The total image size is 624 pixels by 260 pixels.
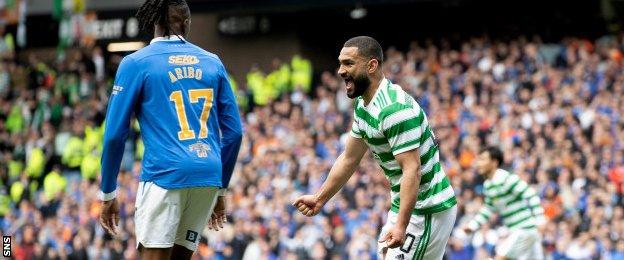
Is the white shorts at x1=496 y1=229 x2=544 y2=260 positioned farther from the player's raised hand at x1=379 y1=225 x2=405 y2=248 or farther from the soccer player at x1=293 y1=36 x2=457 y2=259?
the player's raised hand at x1=379 y1=225 x2=405 y2=248

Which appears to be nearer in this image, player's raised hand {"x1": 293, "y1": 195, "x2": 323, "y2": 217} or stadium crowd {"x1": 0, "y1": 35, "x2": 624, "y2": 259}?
player's raised hand {"x1": 293, "y1": 195, "x2": 323, "y2": 217}

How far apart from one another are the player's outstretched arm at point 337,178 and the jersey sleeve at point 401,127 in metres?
0.56

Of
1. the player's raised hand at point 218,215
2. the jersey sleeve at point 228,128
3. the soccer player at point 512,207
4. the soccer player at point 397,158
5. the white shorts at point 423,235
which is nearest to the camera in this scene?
the soccer player at point 397,158

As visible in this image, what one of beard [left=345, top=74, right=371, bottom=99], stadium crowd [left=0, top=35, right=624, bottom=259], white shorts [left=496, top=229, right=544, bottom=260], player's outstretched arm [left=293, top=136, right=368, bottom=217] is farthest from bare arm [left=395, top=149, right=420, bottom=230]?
stadium crowd [left=0, top=35, right=624, bottom=259]

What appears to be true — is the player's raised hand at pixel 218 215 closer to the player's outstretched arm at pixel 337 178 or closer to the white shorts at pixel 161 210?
the white shorts at pixel 161 210

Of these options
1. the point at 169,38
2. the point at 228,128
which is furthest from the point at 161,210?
the point at 169,38

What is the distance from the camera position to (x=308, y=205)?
24.8ft

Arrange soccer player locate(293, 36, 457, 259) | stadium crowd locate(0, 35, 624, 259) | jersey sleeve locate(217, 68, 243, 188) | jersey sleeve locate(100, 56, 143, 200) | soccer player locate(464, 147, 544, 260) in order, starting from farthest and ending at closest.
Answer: stadium crowd locate(0, 35, 624, 259)
soccer player locate(464, 147, 544, 260)
jersey sleeve locate(217, 68, 243, 188)
soccer player locate(293, 36, 457, 259)
jersey sleeve locate(100, 56, 143, 200)

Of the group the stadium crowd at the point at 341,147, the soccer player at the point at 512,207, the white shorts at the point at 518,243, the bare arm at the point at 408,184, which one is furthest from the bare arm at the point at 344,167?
the stadium crowd at the point at 341,147

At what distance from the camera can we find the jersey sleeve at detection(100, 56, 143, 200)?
677cm

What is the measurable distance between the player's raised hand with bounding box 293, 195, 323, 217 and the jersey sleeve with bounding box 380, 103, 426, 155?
744 millimetres

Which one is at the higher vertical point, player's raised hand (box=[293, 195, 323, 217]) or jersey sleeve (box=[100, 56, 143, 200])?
jersey sleeve (box=[100, 56, 143, 200])

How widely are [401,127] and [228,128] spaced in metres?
1.12

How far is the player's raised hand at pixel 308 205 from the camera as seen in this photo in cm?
755
